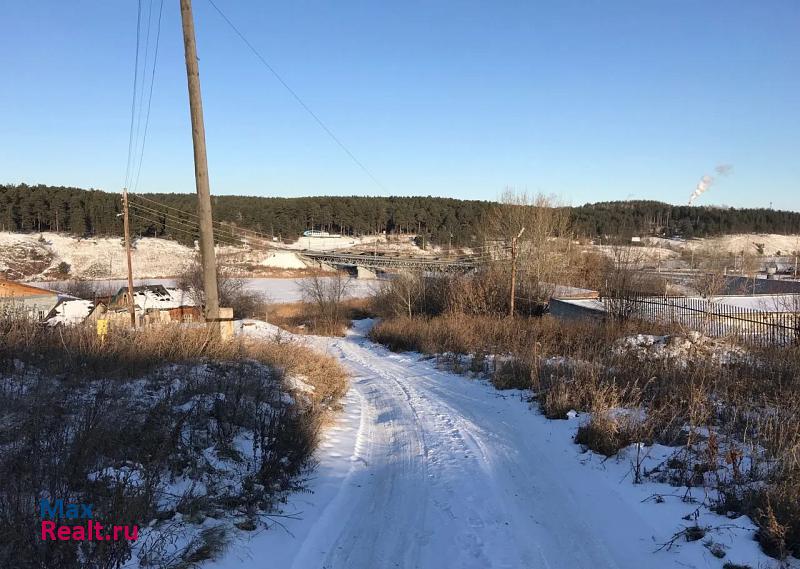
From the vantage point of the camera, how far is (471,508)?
16.8 feet

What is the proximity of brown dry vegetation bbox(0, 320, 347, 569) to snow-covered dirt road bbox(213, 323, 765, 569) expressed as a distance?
51 centimetres

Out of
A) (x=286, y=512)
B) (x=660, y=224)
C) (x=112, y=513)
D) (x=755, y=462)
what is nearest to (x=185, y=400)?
(x=286, y=512)

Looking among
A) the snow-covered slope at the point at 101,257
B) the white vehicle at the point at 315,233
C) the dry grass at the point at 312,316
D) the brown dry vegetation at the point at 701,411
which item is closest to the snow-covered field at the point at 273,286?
the dry grass at the point at 312,316

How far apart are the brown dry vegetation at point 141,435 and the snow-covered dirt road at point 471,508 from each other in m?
0.51

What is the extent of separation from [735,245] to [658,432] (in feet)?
328

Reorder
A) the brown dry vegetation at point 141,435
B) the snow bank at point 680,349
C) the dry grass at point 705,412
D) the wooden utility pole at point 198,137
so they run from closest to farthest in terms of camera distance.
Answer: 1. the brown dry vegetation at point 141,435
2. the dry grass at point 705,412
3. the wooden utility pole at point 198,137
4. the snow bank at point 680,349

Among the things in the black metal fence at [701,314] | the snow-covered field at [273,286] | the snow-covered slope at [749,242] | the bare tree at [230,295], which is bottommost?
the snow-covered field at [273,286]

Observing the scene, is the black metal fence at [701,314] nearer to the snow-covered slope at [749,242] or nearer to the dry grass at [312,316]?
the dry grass at [312,316]

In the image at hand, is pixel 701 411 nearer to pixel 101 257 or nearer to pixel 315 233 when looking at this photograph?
pixel 101 257

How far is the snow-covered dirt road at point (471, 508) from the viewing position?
4145 millimetres

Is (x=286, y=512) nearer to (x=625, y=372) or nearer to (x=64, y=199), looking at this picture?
(x=625, y=372)

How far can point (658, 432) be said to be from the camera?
6.56 m

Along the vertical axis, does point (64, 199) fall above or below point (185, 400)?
above

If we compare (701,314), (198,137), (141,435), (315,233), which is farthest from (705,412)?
(315,233)
